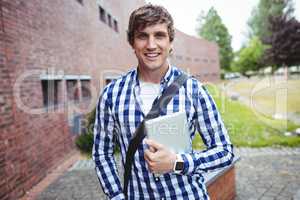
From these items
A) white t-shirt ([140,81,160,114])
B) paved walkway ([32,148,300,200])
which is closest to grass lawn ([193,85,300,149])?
paved walkway ([32,148,300,200])

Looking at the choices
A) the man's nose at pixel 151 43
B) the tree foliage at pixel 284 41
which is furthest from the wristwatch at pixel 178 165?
the tree foliage at pixel 284 41

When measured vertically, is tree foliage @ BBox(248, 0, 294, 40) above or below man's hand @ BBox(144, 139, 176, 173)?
above

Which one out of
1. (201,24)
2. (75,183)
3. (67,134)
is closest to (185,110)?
(75,183)

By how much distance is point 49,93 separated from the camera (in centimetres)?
556

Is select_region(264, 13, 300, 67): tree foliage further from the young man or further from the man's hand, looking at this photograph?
the man's hand

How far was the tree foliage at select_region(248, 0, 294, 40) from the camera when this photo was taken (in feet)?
104

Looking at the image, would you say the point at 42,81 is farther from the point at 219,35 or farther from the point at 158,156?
the point at 219,35

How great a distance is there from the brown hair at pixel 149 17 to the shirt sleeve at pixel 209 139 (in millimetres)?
359

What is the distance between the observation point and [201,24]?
39250 millimetres

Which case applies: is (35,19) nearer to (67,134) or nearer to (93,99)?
(67,134)

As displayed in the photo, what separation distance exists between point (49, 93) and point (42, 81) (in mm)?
303

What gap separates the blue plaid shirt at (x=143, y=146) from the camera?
4.04 feet

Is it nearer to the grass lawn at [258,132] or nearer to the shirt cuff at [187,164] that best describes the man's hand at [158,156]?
the shirt cuff at [187,164]

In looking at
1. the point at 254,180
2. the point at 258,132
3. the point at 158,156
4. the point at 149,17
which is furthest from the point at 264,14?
the point at 158,156
